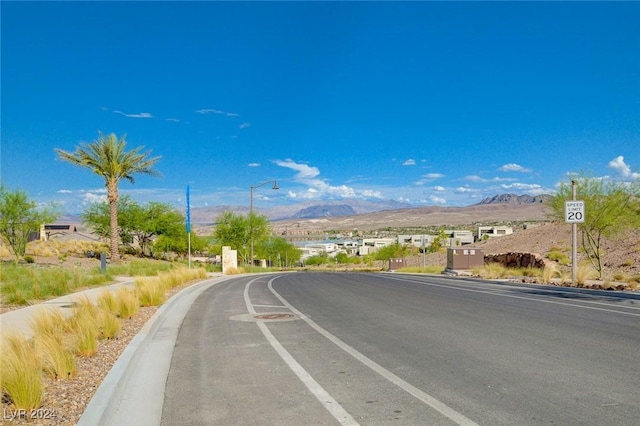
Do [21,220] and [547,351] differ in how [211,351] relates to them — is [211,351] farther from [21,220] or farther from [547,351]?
[21,220]

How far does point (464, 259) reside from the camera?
150 ft

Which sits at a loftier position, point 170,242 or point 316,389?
point 170,242

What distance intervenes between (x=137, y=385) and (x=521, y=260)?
3802 cm

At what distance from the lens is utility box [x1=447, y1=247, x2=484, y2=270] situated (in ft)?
149

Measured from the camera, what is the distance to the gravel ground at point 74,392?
5.38m

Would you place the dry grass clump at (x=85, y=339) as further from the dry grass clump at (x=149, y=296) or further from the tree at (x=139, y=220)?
the tree at (x=139, y=220)

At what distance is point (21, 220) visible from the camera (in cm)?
3497

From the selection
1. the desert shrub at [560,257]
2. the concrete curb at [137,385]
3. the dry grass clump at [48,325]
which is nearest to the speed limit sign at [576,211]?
the desert shrub at [560,257]

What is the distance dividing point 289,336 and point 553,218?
27313mm

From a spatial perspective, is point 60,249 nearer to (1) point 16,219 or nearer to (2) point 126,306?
(1) point 16,219

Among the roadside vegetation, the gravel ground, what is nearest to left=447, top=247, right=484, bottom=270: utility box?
the roadside vegetation

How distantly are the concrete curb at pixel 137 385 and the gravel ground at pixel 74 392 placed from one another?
172 millimetres

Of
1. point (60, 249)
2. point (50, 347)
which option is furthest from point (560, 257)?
point (50, 347)

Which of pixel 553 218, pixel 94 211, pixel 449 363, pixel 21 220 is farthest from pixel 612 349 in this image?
pixel 94 211
